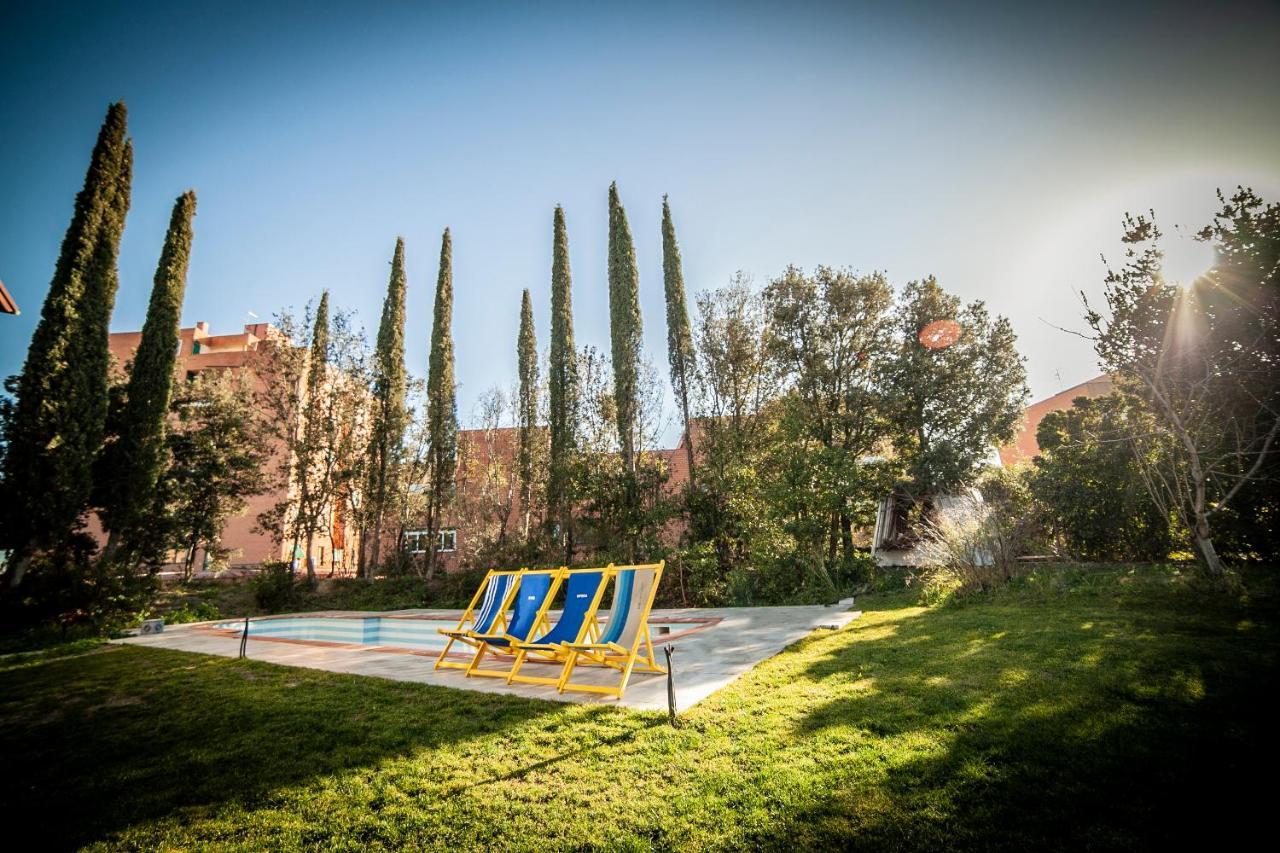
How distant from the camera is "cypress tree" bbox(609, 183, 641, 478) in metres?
17.0

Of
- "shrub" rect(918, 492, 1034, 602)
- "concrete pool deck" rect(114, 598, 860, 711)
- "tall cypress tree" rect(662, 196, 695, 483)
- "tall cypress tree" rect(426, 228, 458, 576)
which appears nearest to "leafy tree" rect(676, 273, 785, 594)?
"tall cypress tree" rect(662, 196, 695, 483)

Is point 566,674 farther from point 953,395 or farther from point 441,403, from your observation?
point 441,403

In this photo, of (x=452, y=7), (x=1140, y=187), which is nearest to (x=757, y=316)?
(x=1140, y=187)

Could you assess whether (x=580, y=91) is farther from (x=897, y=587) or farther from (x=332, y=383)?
(x=332, y=383)

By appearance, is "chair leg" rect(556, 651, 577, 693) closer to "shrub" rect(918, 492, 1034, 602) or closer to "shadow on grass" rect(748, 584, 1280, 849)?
"shadow on grass" rect(748, 584, 1280, 849)

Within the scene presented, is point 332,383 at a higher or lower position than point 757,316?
lower

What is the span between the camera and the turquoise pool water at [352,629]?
10.9 m

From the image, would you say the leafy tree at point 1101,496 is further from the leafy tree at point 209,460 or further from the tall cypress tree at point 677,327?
the leafy tree at point 209,460

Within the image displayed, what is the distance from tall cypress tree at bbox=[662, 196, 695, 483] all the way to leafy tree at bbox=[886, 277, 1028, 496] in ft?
21.9

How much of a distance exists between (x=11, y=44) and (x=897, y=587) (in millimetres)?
17934

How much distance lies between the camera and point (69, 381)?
484 inches

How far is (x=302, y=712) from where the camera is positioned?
4855mm

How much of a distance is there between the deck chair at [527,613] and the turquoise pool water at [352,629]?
161 inches

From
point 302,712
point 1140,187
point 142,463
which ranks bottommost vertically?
point 302,712
